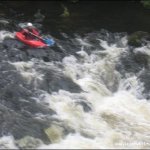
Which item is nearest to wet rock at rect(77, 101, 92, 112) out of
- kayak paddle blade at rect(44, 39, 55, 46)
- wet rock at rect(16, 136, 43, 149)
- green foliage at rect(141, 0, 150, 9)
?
wet rock at rect(16, 136, 43, 149)

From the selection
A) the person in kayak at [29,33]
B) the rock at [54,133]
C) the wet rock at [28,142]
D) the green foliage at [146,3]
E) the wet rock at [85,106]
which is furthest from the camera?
the green foliage at [146,3]

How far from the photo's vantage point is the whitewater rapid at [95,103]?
1154 cm

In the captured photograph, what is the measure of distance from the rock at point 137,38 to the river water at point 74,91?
0.76 ft

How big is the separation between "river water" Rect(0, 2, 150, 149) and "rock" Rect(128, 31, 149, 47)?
0.23m

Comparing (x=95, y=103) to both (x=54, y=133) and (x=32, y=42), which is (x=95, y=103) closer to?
(x=54, y=133)

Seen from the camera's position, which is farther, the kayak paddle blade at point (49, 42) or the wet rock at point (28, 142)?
the kayak paddle blade at point (49, 42)

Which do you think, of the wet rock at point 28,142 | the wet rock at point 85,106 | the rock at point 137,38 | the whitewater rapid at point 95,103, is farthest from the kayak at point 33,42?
the wet rock at point 28,142

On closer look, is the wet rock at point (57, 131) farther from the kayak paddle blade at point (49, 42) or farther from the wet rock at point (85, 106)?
the kayak paddle blade at point (49, 42)

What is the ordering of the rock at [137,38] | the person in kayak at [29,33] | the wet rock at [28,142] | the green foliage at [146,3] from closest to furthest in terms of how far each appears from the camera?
the wet rock at [28,142]
the person in kayak at [29,33]
the rock at [137,38]
the green foliage at [146,3]

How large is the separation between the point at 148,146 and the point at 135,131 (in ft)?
2.67

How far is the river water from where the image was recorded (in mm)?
11555

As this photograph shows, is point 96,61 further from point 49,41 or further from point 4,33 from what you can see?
point 4,33

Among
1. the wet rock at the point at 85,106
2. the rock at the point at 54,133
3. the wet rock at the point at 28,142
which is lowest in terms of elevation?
the wet rock at the point at 28,142

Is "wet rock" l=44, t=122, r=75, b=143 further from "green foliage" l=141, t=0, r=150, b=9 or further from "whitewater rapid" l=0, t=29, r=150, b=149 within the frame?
"green foliage" l=141, t=0, r=150, b=9
